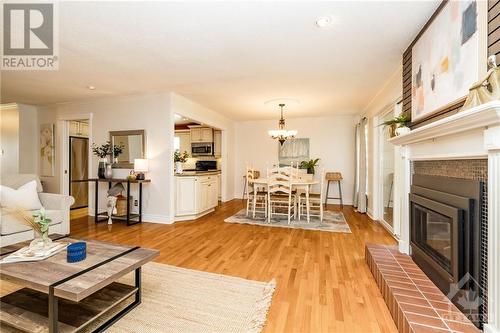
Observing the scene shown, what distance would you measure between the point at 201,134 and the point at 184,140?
778mm

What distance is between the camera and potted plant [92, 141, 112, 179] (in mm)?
4301

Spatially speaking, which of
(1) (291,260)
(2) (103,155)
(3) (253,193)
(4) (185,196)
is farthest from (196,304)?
(2) (103,155)

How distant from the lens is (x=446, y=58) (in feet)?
5.49

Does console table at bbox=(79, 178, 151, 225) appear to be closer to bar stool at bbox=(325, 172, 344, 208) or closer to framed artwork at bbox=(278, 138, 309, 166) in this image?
framed artwork at bbox=(278, 138, 309, 166)

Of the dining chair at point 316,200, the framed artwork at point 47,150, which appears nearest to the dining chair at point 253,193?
the dining chair at point 316,200

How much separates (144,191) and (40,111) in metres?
3.53

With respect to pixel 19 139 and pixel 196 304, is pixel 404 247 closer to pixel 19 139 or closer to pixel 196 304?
pixel 196 304

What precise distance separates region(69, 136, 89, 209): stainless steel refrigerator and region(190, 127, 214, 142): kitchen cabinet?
2729 mm

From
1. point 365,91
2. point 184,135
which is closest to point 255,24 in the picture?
point 365,91

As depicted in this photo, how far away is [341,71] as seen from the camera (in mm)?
3084

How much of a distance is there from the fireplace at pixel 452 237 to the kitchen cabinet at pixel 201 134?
5.56 meters

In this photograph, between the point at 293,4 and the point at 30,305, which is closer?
the point at 30,305

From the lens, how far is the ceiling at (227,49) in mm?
1862

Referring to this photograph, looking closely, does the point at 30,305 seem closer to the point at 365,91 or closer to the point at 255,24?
the point at 255,24
